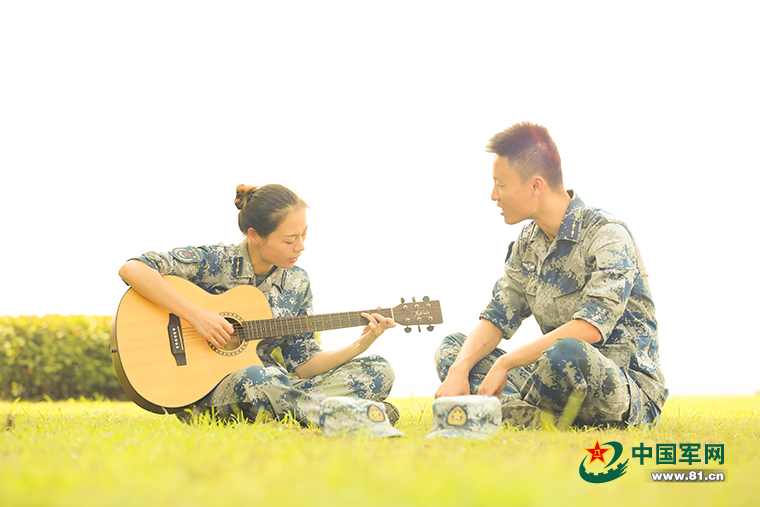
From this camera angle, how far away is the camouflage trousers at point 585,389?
8.45 feet

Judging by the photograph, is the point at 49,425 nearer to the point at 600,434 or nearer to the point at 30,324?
the point at 600,434

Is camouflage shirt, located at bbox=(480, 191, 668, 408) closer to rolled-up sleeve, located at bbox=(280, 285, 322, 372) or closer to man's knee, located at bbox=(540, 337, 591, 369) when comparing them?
man's knee, located at bbox=(540, 337, 591, 369)

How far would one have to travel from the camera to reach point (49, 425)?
9.06 feet

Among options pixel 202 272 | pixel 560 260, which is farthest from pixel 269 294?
pixel 560 260

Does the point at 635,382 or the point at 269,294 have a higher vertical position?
the point at 269,294

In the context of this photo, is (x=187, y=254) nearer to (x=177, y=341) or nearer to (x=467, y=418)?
(x=177, y=341)

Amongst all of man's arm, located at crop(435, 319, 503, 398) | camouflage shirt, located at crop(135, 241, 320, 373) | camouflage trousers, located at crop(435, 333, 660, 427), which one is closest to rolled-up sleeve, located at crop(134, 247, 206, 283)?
camouflage shirt, located at crop(135, 241, 320, 373)

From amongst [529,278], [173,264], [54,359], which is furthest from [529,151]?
[54,359]

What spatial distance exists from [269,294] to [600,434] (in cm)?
210

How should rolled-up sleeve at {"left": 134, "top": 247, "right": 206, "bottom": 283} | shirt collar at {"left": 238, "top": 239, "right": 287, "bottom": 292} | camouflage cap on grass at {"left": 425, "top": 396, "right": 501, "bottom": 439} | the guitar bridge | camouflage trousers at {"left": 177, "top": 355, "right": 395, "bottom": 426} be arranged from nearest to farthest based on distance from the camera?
camouflage cap on grass at {"left": 425, "top": 396, "right": 501, "bottom": 439} < camouflage trousers at {"left": 177, "top": 355, "right": 395, "bottom": 426} < the guitar bridge < rolled-up sleeve at {"left": 134, "top": 247, "right": 206, "bottom": 283} < shirt collar at {"left": 238, "top": 239, "right": 287, "bottom": 292}

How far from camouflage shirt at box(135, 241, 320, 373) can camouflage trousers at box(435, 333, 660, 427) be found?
136cm

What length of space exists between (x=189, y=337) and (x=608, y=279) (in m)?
2.34

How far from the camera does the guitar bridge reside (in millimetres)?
3205

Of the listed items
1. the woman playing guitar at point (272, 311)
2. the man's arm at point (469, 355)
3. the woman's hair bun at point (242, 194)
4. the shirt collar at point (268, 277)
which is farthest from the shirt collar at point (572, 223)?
the woman's hair bun at point (242, 194)
